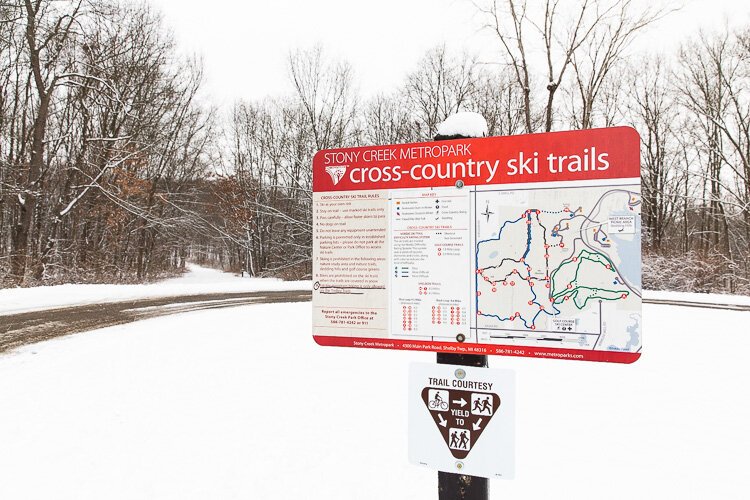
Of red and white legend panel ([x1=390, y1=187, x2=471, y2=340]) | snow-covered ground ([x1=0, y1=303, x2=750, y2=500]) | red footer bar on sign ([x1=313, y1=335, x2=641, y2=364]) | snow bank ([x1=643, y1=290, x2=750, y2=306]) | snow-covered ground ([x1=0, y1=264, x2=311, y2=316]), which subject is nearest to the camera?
red footer bar on sign ([x1=313, y1=335, x2=641, y2=364])

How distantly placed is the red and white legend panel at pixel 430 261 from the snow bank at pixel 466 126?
0.75 ft

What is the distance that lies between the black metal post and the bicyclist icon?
0.39 ft

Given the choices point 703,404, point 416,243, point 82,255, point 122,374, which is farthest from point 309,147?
point 416,243

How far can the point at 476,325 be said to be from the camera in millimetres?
1700

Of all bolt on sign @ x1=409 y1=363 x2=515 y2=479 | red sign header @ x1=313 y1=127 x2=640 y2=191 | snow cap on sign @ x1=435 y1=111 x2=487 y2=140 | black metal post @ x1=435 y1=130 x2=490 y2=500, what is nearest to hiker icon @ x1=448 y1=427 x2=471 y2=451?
bolt on sign @ x1=409 y1=363 x2=515 y2=479

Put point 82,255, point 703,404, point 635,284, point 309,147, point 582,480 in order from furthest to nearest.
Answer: point 309,147 < point 82,255 < point 703,404 < point 582,480 < point 635,284

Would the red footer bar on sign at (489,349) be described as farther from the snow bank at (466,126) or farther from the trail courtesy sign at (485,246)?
the snow bank at (466,126)

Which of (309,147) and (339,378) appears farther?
(309,147)

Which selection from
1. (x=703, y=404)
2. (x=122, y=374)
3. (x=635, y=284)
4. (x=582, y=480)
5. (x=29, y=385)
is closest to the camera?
(x=635, y=284)

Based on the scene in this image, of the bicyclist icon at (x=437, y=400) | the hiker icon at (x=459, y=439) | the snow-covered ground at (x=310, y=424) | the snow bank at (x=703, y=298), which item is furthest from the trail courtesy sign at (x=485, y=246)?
the snow bank at (x=703, y=298)

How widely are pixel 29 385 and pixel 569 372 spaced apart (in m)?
6.41

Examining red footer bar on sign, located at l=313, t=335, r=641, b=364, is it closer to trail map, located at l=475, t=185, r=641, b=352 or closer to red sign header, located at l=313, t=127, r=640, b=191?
trail map, located at l=475, t=185, r=641, b=352

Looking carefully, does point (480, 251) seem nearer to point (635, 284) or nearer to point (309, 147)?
point (635, 284)

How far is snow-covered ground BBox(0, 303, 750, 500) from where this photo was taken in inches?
127
